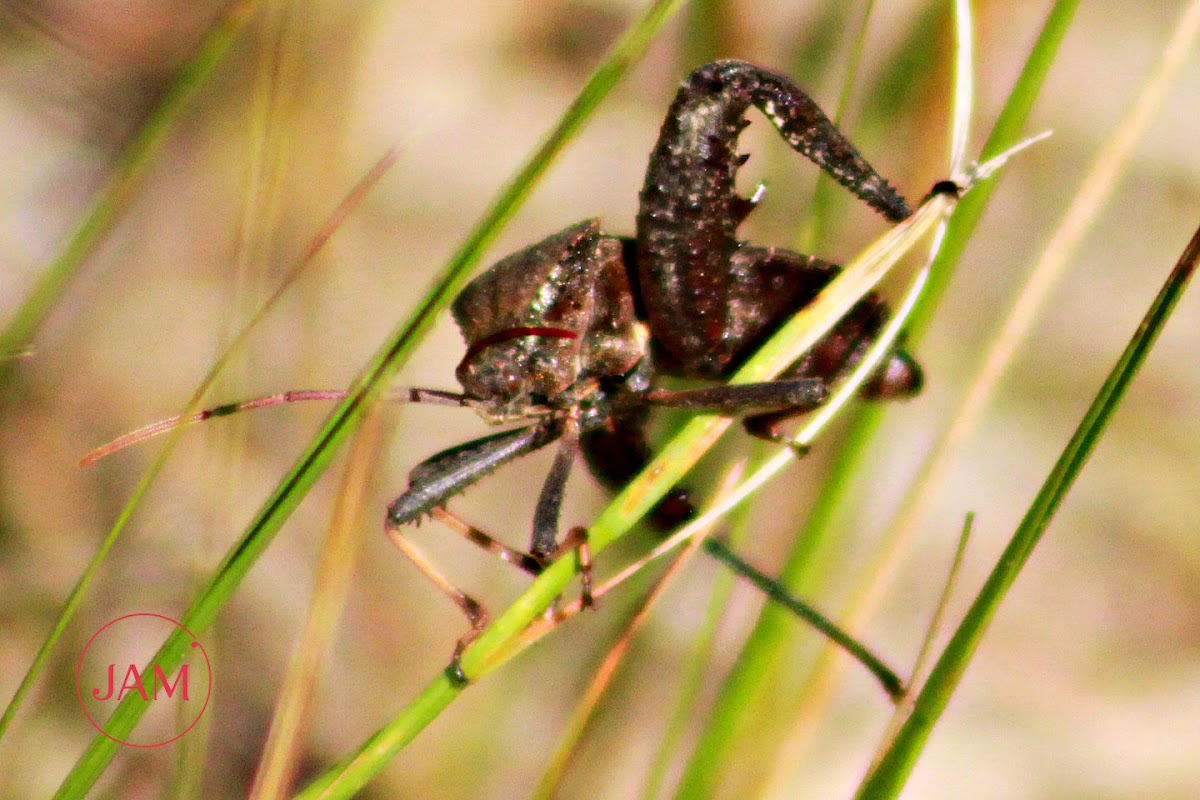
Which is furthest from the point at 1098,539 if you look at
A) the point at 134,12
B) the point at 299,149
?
the point at 134,12

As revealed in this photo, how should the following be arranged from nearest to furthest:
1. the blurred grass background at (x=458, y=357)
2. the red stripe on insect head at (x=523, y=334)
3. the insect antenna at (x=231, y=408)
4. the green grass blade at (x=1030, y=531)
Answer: the green grass blade at (x=1030, y=531) < the insect antenna at (x=231, y=408) < the red stripe on insect head at (x=523, y=334) < the blurred grass background at (x=458, y=357)

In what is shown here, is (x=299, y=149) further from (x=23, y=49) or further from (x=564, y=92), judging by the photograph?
(x=23, y=49)

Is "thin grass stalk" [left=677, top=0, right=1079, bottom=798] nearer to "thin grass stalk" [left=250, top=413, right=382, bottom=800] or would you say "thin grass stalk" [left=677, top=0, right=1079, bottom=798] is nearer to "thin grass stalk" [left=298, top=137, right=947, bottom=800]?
"thin grass stalk" [left=298, top=137, right=947, bottom=800]

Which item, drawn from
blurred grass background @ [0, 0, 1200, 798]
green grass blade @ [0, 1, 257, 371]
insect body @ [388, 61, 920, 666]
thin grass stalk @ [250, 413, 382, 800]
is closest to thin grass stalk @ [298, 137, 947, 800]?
insect body @ [388, 61, 920, 666]

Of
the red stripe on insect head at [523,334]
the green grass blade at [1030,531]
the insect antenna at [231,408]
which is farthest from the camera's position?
the red stripe on insect head at [523,334]

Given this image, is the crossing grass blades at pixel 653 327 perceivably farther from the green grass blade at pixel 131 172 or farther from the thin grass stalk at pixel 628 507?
the green grass blade at pixel 131 172

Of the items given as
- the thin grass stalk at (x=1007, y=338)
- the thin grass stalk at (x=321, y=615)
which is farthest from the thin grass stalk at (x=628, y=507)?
the thin grass stalk at (x=1007, y=338)

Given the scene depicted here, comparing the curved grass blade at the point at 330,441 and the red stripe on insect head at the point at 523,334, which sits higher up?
the red stripe on insect head at the point at 523,334
